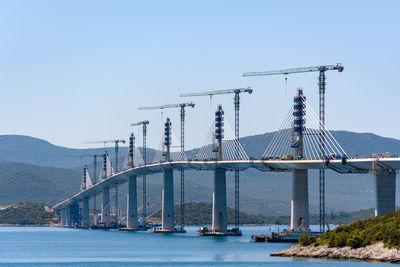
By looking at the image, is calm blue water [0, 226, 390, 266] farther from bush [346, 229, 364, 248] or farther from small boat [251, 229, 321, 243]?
bush [346, 229, 364, 248]

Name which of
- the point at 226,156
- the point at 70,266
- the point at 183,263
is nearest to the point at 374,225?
the point at 183,263

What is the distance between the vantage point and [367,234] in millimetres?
105625

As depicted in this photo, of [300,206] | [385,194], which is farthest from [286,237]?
[385,194]

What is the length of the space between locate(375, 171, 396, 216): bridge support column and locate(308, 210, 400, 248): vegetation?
29.3 ft

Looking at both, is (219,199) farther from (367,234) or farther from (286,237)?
(367,234)

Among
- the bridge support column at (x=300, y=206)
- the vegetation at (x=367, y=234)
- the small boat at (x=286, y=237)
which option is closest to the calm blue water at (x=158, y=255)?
the small boat at (x=286, y=237)

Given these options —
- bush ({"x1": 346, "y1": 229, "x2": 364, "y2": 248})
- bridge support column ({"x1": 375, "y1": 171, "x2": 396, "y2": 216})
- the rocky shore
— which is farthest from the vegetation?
bridge support column ({"x1": 375, "y1": 171, "x2": 396, "y2": 216})

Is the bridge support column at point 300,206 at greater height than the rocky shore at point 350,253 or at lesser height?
greater

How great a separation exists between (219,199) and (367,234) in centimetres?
7437

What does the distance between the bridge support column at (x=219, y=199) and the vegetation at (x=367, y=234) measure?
64.1 m

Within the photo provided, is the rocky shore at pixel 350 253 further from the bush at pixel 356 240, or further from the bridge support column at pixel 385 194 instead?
the bridge support column at pixel 385 194

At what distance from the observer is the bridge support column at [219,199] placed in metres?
179

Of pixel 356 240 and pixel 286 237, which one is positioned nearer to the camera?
pixel 356 240

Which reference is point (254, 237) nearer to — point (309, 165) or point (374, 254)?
point (309, 165)
